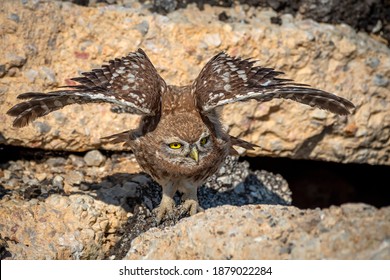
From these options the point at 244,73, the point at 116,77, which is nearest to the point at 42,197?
the point at 116,77

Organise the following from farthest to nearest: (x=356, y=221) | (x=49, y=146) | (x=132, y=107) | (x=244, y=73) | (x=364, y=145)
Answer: (x=364, y=145) → (x=49, y=146) → (x=244, y=73) → (x=132, y=107) → (x=356, y=221)

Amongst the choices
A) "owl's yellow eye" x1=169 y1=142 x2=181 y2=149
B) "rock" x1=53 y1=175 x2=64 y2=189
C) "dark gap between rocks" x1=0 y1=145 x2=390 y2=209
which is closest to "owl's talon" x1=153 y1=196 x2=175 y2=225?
"owl's yellow eye" x1=169 y1=142 x2=181 y2=149

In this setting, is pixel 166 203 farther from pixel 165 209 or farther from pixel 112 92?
pixel 112 92

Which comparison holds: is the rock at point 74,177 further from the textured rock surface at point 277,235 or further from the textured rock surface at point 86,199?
the textured rock surface at point 277,235

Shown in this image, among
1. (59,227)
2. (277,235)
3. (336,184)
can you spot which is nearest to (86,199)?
(59,227)

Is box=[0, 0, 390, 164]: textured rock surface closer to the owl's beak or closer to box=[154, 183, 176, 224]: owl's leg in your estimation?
box=[154, 183, 176, 224]: owl's leg
